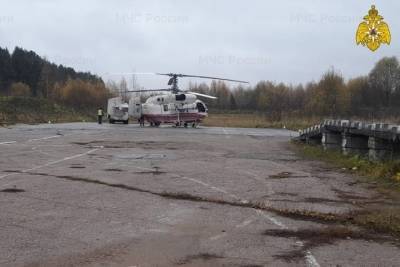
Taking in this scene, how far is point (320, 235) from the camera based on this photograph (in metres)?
7.38

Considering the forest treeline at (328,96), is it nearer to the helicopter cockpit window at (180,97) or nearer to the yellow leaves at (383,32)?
the helicopter cockpit window at (180,97)

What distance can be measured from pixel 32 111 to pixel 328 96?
38.0 meters

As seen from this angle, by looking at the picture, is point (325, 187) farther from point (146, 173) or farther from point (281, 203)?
point (146, 173)

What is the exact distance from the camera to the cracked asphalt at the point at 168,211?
20.6ft

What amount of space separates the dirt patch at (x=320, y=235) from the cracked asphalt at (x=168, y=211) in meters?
0.12

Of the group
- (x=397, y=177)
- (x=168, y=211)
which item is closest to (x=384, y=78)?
(x=397, y=177)

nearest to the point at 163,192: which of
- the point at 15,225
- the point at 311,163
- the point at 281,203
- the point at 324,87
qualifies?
the point at 281,203

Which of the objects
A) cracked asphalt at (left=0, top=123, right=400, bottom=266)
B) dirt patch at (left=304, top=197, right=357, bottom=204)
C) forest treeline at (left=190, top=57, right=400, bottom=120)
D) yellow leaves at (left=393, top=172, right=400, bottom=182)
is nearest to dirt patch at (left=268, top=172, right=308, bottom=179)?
cracked asphalt at (left=0, top=123, right=400, bottom=266)

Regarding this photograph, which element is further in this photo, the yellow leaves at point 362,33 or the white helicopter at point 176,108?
the white helicopter at point 176,108

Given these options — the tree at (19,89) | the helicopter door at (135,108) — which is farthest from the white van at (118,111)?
the tree at (19,89)

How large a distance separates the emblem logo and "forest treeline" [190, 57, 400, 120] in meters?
23.9

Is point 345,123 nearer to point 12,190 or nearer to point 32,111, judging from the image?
point 12,190

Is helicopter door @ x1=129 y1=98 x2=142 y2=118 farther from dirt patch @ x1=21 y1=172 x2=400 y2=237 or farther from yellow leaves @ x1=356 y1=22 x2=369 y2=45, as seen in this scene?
dirt patch @ x1=21 y1=172 x2=400 y2=237

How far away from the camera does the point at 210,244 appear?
269 inches
